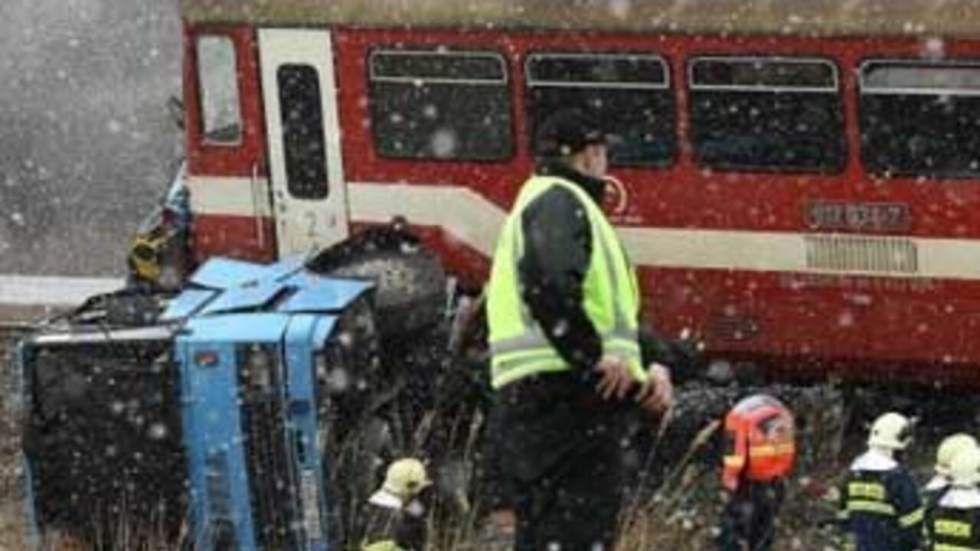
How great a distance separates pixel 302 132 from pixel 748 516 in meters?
5.08

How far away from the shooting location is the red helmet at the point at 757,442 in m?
9.56

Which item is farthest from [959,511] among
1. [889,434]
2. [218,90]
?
[218,90]

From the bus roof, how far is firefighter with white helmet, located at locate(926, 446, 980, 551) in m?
3.61

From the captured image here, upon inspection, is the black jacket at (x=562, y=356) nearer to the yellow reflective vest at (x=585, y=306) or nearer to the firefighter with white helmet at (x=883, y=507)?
the yellow reflective vest at (x=585, y=306)

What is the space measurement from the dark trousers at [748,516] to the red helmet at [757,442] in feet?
0.15

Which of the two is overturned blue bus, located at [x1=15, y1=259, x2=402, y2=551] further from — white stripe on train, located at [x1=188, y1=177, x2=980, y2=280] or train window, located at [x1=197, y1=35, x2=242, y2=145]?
train window, located at [x1=197, y1=35, x2=242, y2=145]

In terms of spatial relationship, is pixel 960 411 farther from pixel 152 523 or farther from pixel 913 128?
pixel 152 523

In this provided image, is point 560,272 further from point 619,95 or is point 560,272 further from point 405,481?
point 619,95

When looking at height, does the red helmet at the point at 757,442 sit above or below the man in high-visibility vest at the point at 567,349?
below

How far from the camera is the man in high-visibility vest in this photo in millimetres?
6738

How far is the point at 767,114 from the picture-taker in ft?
41.0

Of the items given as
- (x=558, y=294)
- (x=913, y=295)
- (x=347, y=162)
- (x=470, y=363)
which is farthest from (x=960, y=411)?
(x=558, y=294)

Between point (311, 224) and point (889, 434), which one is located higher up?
point (311, 224)

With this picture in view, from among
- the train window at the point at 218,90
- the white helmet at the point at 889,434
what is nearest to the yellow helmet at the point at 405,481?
the white helmet at the point at 889,434
